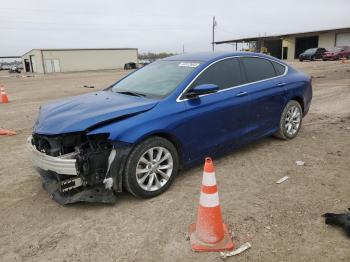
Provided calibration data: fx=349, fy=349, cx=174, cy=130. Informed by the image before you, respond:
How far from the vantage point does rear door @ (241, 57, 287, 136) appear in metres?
5.37

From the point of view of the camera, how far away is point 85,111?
408 cm

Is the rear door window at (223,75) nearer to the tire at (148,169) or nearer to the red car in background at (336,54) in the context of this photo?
the tire at (148,169)

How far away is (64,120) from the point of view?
3916 mm

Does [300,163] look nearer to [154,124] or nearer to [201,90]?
[201,90]

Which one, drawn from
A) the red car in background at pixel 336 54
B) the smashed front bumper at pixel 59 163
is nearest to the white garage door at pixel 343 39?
the red car in background at pixel 336 54

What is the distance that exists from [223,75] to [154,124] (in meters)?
1.56

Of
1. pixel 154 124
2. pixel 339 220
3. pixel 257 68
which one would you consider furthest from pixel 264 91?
pixel 339 220

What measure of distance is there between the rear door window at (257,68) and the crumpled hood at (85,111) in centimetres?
190

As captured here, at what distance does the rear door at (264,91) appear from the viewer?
537 cm

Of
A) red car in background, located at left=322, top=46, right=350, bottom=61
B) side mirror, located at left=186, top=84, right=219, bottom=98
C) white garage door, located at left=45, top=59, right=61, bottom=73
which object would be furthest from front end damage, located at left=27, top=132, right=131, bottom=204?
white garage door, located at left=45, top=59, right=61, bottom=73

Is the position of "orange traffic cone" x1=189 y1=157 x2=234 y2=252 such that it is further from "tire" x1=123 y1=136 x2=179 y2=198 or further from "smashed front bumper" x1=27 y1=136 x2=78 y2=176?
"smashed front bumper" x1=27 y1=136 x2=78 y2=176

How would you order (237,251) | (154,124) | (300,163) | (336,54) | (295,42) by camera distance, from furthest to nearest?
(295,42)
(336,54)
(300,163)
(154,124)
(237,251)

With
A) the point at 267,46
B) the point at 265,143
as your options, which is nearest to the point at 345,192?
the point at 265,143

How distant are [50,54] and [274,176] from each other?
60.9 meters
